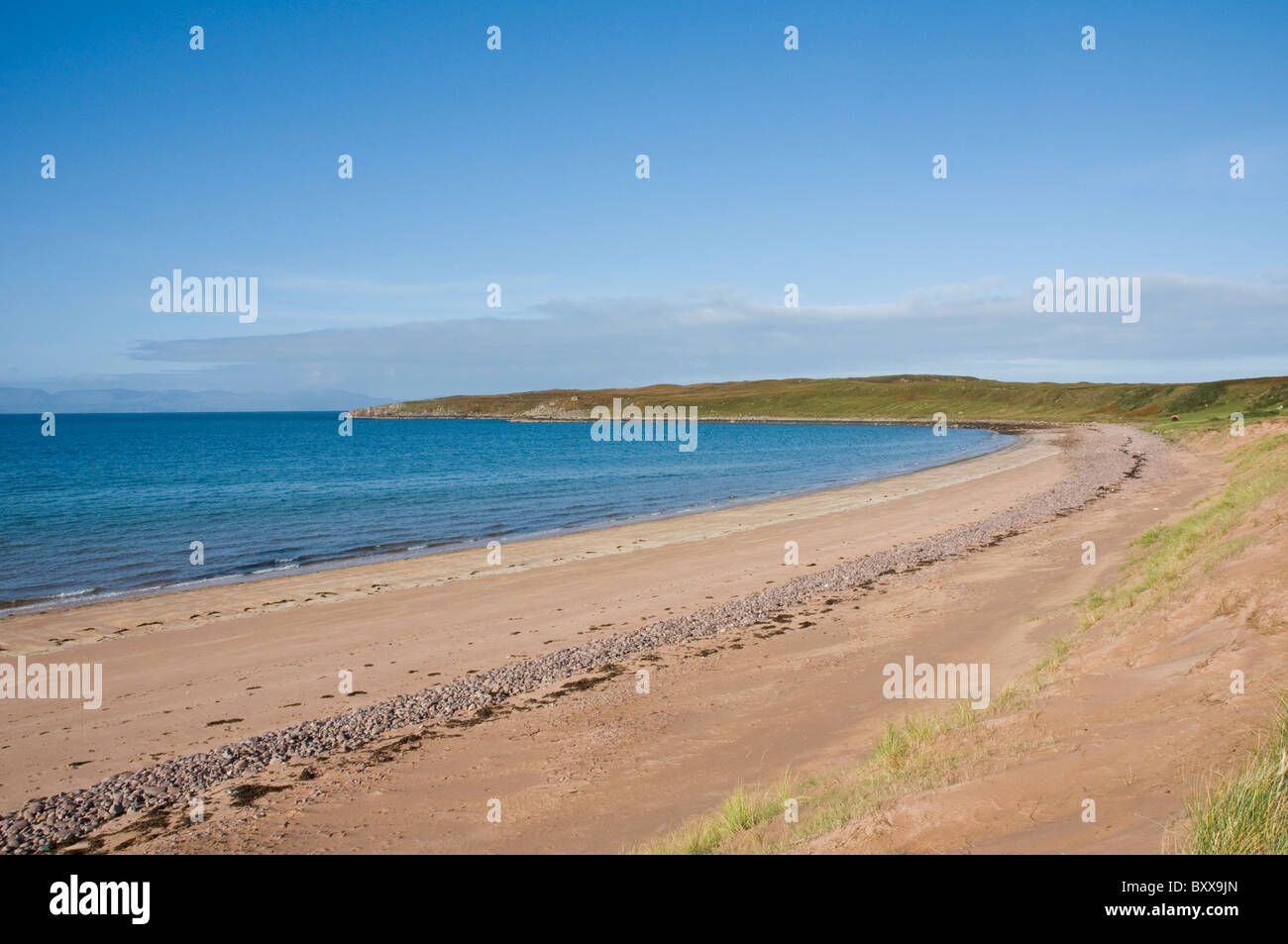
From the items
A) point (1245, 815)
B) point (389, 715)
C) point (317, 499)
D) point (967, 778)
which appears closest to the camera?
point (1245, 815)

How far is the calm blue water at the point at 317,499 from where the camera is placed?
26.0m

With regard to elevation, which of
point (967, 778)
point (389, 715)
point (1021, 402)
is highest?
point (1021, 402)

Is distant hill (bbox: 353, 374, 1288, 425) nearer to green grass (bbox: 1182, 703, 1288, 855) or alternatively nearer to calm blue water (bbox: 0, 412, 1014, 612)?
calm blue water (bbox: 0, 412, 1014, 612)

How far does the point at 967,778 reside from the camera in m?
6.52

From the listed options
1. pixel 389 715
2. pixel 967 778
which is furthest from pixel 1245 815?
pixel 389 715

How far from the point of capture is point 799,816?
694cm

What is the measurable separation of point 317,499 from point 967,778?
42.2m

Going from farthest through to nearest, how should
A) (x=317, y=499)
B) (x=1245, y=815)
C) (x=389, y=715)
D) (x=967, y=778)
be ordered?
(x=317, y=499) → (x=389, y=715) → (x=967, y=778) → (x=1245, y=815)

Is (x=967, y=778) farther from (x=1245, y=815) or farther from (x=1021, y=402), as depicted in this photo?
(x=1021, y=402)

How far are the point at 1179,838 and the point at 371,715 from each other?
1035cm

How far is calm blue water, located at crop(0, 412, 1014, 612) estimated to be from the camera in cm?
2600

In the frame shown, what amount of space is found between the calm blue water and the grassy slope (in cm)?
2148
